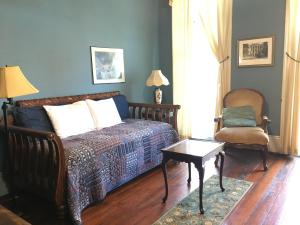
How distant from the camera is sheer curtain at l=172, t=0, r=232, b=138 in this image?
4.00 meters

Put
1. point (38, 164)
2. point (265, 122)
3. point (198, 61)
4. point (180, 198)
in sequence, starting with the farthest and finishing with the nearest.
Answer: point (198, 61)
point (265, 122)
point (180, 198)
point (38, 164)

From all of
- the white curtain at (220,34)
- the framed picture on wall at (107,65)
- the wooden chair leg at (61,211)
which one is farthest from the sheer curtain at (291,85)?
the wooden chair leg at (61,211)

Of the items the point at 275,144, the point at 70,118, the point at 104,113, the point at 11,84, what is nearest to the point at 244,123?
the point at 275,144

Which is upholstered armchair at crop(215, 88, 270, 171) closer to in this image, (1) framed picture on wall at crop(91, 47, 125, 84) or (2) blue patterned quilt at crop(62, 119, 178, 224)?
(2) blue patterned quilt at crop(62, 119, 178, 224)

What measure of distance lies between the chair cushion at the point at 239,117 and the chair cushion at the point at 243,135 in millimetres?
135

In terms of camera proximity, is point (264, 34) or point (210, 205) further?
point (264, 34)

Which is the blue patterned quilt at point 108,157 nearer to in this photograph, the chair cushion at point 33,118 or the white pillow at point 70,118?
the white pillow at point 70,118

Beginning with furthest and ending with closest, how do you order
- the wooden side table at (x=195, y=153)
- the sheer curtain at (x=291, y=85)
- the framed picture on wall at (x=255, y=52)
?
the framed picture on wall at (x=255, y=52) → the sheer curtain at (x=291, y=85) → the wooden side table at (x=195, y=153)

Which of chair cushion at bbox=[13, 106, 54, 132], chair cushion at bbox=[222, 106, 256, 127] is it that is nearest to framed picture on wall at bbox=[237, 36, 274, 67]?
chair cushion at bbox=[222, 106, 256, 127]

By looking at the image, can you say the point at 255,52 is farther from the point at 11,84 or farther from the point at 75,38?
the point at 11,84

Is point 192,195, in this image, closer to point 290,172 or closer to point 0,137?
point 290,172

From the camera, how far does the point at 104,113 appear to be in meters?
3.27

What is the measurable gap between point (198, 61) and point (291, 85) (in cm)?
150

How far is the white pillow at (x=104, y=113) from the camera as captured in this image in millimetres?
3162
